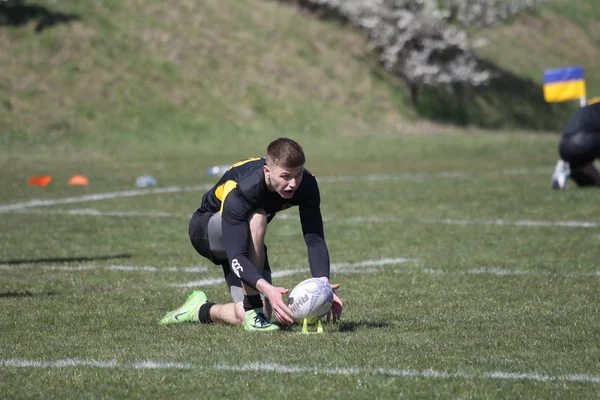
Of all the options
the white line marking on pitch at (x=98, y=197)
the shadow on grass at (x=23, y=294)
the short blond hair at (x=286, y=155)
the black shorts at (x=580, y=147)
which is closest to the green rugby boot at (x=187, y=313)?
the short blond hair at (x=286, y=155)

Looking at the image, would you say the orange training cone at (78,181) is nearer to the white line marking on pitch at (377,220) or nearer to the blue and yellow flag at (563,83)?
the white line marking on pitch at (377,220)

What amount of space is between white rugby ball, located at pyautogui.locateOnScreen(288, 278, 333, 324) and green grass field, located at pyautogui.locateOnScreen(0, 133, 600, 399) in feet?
0.57

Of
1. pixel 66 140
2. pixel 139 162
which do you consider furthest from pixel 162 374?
pixel 66 140

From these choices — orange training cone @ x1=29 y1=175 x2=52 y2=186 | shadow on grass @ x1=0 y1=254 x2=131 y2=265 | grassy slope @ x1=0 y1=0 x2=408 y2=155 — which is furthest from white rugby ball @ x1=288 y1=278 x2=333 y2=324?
grassy slope @ x1=0 y1=0 x2=408 y2=155

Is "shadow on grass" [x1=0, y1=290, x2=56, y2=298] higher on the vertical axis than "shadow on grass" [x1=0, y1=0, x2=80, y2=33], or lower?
lower

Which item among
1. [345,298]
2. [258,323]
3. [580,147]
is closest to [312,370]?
[258,323]

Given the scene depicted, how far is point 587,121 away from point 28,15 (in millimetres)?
23589

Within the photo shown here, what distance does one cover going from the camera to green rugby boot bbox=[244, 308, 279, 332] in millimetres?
Result: 7637

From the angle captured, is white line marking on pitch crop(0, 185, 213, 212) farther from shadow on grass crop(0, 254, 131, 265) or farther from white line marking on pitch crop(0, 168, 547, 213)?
shadow on grass crop(0, 254, 131, 265)

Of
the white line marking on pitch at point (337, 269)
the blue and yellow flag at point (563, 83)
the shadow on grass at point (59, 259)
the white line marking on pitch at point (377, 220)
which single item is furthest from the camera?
the blue and yellow flag at point (563, 83)

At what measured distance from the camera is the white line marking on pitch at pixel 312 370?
6043 mm

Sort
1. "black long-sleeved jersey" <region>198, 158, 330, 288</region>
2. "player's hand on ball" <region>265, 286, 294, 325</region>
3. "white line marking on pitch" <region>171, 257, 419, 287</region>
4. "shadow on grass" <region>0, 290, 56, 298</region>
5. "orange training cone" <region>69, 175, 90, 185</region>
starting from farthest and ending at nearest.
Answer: "orange training cone" <region>69, 175, 90, 185</region>
"white line marking on pitch" <region>171, 257, 419, 287</region>
"shadow on grass" <region>0, 290, 56, 298</region>
"black long-sleeved jersey" <region>198, 158, 330, 288</region>
"player's hand on ball" <region>265, 286, 294, 325</region>

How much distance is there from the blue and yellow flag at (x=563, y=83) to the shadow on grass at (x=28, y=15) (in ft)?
56.7

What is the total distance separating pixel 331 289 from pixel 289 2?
40084 millimetres
